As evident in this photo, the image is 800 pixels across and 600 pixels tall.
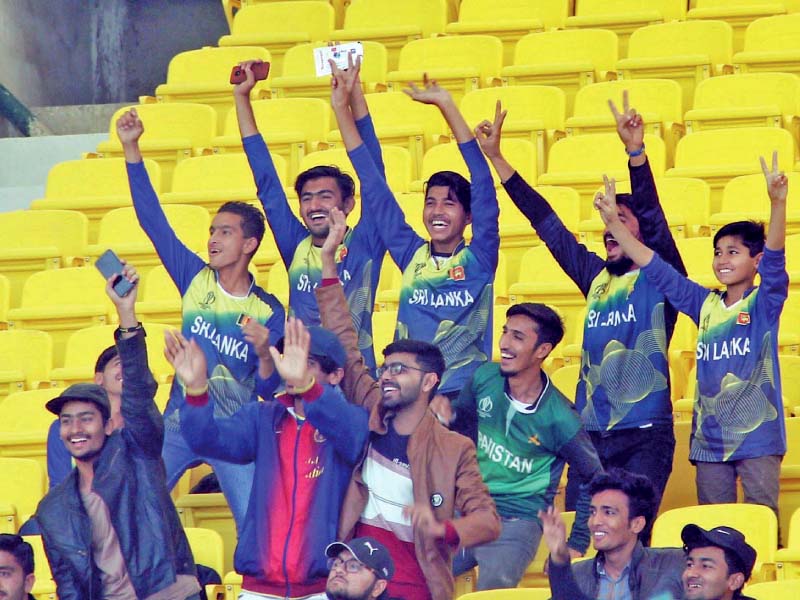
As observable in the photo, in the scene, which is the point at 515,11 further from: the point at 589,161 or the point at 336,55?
the point at 336,55

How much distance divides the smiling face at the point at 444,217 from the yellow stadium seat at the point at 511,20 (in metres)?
3.45

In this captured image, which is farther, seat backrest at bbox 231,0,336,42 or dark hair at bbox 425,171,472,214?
seat backrest at bbox 231,0,336,42

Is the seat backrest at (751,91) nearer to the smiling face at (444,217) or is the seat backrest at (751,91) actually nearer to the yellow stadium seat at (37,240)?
the smiling face at (444,217)

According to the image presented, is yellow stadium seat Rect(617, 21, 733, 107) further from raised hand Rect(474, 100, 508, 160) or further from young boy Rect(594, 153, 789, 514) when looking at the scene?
young boy Rect(594, 153, 789, 514)

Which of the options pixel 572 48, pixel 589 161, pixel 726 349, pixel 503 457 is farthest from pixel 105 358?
pixel 572 48

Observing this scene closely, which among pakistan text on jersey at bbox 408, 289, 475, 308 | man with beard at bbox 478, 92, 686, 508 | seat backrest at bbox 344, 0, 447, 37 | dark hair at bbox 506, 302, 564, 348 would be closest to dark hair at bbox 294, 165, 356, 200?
pakistan text on jersey at bbox 408, 289, 475, 308

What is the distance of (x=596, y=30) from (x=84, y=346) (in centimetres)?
309

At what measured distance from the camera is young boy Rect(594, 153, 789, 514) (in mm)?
6047

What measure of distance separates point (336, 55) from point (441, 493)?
6.76 feet

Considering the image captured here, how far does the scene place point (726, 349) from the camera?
6.15 m

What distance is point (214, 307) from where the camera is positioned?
659 cm

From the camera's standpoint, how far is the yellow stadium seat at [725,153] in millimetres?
8195

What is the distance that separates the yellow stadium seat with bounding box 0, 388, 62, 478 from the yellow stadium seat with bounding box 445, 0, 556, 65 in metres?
3.36

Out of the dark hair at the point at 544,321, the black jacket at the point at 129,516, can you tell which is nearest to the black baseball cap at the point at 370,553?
the black jacket at the point at 129,516
